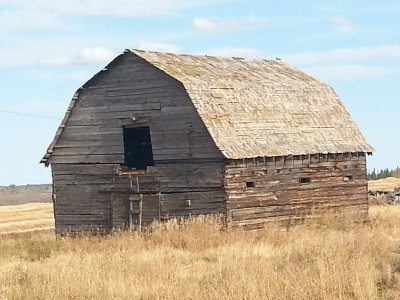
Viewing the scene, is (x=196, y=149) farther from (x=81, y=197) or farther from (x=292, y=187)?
(x=81, y=197)

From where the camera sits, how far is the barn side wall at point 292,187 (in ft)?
75.5

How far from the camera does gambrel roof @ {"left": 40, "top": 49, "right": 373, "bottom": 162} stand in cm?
2314

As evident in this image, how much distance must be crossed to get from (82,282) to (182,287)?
60.8 inches

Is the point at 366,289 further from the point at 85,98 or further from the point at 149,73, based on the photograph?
the point at 85,98

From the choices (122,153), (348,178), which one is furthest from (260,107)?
(122,153)

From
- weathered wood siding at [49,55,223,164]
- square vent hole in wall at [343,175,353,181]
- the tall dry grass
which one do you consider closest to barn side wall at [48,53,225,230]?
weathered wood siding at [49,55,223,164]

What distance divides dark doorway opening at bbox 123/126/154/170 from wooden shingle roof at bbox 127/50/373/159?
2770mm

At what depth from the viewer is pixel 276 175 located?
2417 cm

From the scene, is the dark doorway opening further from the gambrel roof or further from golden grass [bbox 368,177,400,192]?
golden grass [bbox 368,177,400,192]

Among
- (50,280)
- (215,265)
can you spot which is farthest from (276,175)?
(50,280)

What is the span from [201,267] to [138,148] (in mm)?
12694

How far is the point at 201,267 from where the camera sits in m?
14.5

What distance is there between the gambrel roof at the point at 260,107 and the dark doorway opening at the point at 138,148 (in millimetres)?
2589

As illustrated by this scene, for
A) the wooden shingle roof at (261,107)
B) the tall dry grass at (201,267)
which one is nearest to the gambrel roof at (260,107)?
the wooden shingle roof at (261,107)
